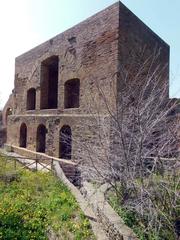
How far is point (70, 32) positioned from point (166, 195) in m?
9.70

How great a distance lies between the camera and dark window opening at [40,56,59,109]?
14586 mm

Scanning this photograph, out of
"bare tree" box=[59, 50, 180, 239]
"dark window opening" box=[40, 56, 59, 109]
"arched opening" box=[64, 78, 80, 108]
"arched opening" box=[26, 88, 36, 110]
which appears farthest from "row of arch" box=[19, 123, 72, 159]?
"bare tree" box=[59, 50, 180, 239]

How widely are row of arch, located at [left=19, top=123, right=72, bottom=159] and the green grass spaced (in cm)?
220

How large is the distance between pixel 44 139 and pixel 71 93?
337cm

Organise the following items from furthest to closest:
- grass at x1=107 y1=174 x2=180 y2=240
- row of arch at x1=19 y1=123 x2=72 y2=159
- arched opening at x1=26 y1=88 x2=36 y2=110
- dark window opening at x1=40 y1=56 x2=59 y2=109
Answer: arched opening at x1=26 y1=88 x2=36 y2=110 → dark window opening at x1=40 y1=56 x2=59 y2=109 → row of arch at x1=19 y1=123 x2=72 y2=159 → grass at x1=107 y1=174 x2=180 y2=240

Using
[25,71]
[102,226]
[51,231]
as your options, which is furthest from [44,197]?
[25,71]

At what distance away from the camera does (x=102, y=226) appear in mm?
5352

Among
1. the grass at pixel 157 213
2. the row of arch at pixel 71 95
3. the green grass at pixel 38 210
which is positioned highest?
the row of arch at pixel 71 95

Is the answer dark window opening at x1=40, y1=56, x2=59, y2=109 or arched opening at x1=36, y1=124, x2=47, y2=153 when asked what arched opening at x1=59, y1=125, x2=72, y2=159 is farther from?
dark window opening at x1=40, y1=56, x2=59, y2=109

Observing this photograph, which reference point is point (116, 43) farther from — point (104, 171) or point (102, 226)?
point (102, 226)

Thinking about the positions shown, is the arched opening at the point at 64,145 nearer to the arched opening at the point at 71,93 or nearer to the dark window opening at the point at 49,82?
the arched opening at the point at 71,93

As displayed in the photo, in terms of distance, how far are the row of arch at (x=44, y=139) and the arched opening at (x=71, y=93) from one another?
1383mm

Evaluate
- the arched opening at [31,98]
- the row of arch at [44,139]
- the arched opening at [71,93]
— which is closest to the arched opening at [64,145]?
the row of arch at [44,139]

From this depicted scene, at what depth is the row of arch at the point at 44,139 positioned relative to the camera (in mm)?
12180
